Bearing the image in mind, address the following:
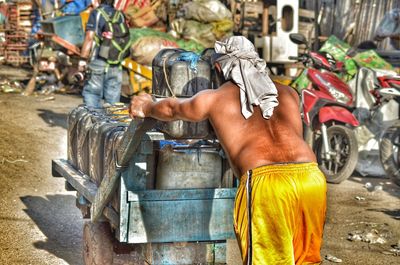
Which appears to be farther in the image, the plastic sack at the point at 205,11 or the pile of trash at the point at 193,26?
the plastic sack at the point at 205,11

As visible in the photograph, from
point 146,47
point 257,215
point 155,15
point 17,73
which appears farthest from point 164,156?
point 17,73

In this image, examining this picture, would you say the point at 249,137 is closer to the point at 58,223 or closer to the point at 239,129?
the point at 239,129

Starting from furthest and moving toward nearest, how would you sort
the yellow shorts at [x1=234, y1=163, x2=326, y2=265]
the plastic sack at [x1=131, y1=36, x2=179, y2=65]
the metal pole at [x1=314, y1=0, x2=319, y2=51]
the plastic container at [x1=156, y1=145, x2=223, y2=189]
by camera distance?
the metal pole at [x1=314, y1=0, x2=319, y2=51], the plastic sack at [x1=131, y1=36, x2=179, y2=65], the plastic container at [x1=156, y1=145, x2=223, y2=189], the yellow shorts at [x1=234, y1=163, x2=326, y2=265]

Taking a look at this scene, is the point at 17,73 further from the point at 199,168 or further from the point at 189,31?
the point at 199,168

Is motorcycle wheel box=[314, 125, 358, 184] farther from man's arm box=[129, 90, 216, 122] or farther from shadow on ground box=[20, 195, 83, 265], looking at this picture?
man's arm box=[129, 90, 216, 122]

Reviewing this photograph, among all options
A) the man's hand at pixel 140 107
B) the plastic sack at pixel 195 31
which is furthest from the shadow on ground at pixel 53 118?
the man's hand at pixel 140 107

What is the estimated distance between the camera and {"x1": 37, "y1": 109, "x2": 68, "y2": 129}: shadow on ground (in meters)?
12.0

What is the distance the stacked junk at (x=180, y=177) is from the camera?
5113 millimetres

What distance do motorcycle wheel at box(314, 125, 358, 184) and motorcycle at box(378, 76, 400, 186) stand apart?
34cm

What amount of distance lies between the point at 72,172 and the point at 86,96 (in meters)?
4.15

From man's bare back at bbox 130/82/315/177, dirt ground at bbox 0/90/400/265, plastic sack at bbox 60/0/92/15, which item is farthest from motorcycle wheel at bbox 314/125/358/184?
plastic sack at bbox 60/0/92/15

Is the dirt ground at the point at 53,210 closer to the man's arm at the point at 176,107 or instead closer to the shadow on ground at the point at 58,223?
the shadow on ground at the point at 58,223

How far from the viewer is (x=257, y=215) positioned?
170 inches

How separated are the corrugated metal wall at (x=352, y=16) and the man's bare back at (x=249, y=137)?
11.6 meters
